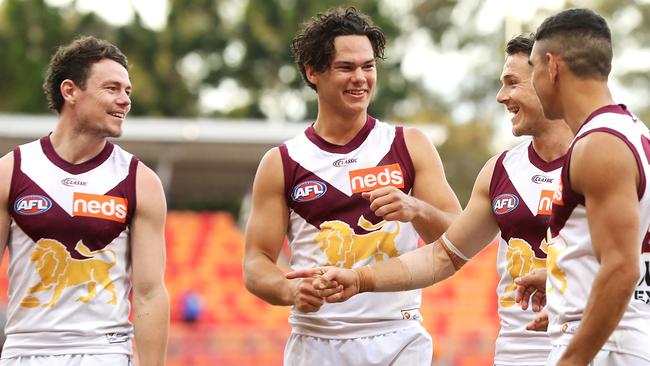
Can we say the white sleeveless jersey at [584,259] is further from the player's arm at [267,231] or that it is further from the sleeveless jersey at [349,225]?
the player's arm at [267,231]

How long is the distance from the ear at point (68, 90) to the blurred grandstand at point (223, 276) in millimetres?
8629

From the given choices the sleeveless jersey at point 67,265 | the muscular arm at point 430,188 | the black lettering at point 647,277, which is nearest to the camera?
the black lettering at point 647,277

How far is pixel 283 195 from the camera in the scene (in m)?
6.36

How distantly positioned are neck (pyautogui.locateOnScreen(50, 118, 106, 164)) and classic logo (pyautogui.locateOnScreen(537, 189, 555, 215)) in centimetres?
246

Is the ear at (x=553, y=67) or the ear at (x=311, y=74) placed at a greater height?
the ear at (x=311, y=74)

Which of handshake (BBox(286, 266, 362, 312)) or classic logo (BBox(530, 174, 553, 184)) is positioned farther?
classic logo (BBox(530, 174, 553, 184))

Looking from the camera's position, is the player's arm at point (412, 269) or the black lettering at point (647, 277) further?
the player's arm at point (412, 269)

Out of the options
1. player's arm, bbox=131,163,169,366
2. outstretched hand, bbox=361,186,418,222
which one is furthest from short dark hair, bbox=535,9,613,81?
player's arm, bbox=131,163,169,366

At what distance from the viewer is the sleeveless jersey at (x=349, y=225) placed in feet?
20.3

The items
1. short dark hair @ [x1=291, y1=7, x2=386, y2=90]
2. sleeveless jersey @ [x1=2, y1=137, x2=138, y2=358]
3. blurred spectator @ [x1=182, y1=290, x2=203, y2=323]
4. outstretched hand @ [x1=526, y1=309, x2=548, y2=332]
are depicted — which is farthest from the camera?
blurred spectator @ [x1=182, y1=290, x2=203, y2=323]

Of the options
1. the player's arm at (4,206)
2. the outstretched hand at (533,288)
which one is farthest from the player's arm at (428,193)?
the player's arm at (4,206)

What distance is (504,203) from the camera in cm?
612

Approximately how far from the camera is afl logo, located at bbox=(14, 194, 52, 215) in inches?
237

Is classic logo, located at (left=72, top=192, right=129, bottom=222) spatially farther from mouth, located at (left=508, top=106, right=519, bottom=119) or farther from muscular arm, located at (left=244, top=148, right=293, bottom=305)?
mouth, located at (left=508, top=106, right=519, bottom=119)
